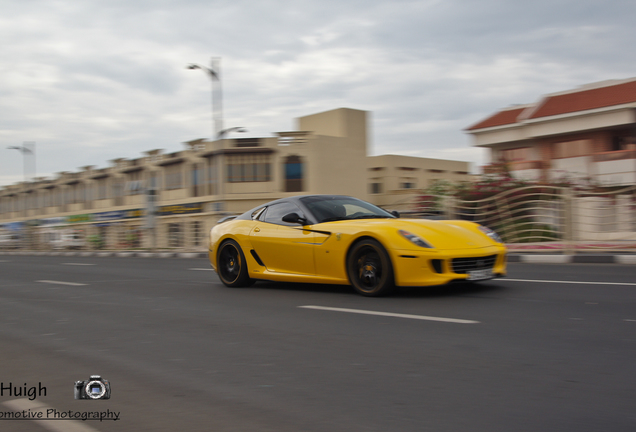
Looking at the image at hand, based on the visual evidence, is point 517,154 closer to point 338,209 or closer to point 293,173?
point 293,173

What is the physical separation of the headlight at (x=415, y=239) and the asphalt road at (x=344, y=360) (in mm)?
591

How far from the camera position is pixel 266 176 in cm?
→ 4509

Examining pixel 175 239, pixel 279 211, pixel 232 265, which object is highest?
pixel 279 211

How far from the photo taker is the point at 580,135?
89.0 ft

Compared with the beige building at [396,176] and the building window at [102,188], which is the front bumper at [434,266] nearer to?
the beige building at [396,176]

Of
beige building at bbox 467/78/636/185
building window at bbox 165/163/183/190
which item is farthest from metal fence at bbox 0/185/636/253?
building window at bbox 165/163/183/190

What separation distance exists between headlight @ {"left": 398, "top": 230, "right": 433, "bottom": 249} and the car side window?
1674 mm

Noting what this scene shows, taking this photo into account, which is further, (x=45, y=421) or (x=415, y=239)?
(x=415, y=239)

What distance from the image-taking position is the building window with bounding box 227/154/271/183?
4506cm

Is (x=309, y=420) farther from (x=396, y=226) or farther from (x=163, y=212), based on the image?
(x=163, y=212)

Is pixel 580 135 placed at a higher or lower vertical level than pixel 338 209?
higher

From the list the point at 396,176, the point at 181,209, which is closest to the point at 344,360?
the point at 181,209

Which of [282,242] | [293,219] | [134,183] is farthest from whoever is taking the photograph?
[134,183]

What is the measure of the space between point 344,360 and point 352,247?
2862 millimetres
